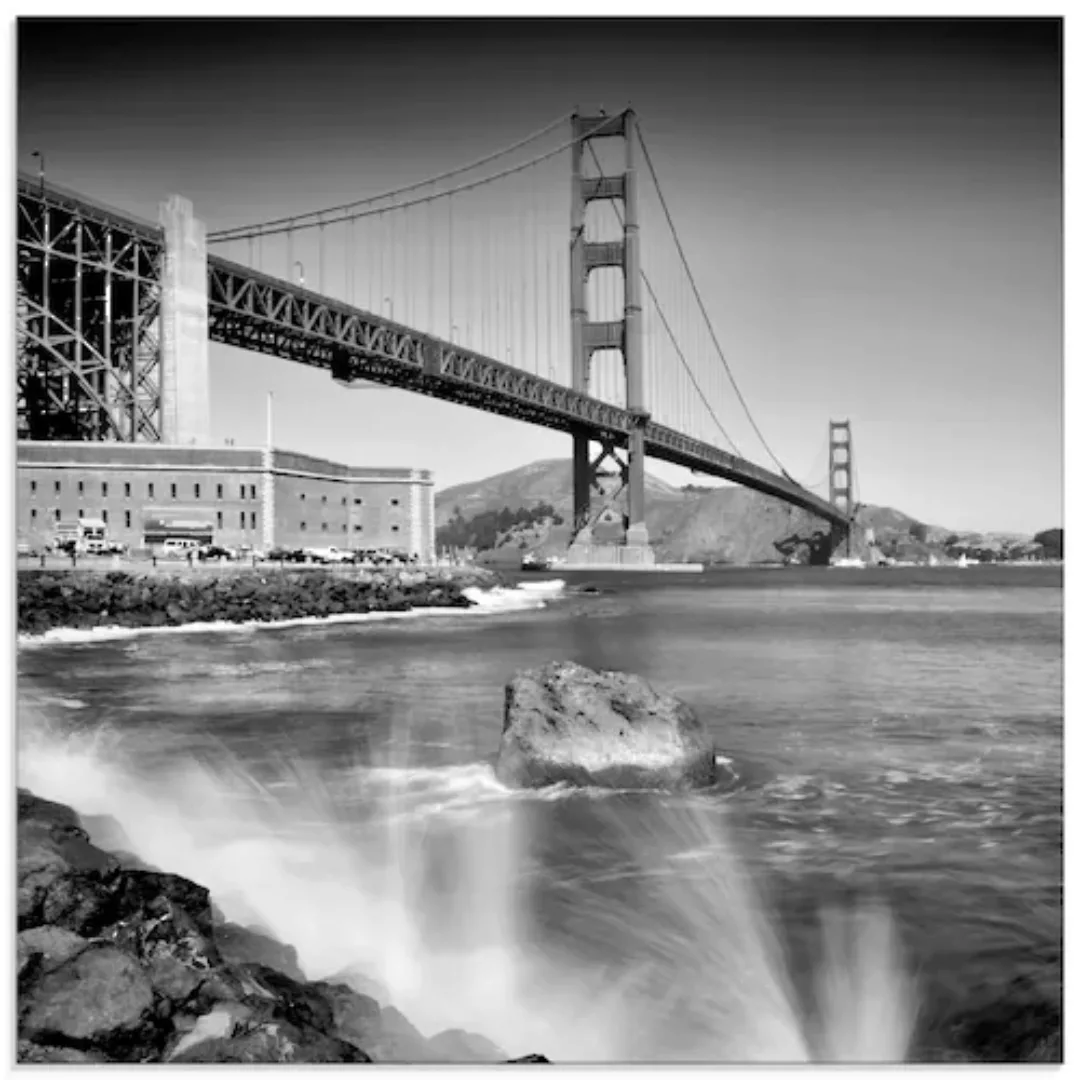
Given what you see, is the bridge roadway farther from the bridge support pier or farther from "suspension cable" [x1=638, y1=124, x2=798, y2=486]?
"suspension cable" [x1=638, y1=124, x2=798, y2=486]

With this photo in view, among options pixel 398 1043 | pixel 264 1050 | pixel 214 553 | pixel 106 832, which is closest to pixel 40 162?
pixel 106 832

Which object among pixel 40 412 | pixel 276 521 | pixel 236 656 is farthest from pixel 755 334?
pixel 276 521

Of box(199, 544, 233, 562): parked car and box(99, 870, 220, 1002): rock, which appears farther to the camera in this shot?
box(199, 544, 233, 562): parked car

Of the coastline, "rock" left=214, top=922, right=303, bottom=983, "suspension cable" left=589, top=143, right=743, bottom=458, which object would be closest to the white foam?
the coastline

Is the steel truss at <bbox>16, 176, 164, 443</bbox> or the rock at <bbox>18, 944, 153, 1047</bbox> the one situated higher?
the steel truss at <bbox>16, 176, 164, 443</bbox>

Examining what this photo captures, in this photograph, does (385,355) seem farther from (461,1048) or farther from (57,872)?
(461,1048)

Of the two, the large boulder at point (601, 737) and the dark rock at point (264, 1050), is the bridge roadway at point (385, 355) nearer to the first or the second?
the large boulder at point (601, 737)
